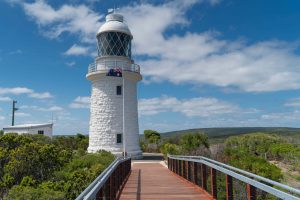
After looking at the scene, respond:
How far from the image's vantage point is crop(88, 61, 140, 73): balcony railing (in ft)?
83.1

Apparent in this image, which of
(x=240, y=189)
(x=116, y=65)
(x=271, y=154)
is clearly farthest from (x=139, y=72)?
(x=240, y=189)

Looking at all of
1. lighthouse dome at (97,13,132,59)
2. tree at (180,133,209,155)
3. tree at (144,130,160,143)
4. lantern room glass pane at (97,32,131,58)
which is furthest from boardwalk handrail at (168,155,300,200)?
tree at (144,130,160,143)

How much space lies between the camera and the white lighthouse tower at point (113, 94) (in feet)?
83.1

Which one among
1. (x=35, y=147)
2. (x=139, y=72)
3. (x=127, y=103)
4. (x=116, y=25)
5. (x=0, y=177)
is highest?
(x=116, y=25)

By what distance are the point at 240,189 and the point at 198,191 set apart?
1.44 meters

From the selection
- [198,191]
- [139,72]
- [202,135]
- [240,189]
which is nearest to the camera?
[198,191]

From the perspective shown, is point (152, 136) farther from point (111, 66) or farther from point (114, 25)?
point (114, 25)

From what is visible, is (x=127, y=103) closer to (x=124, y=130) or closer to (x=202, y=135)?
(x=124, y=130)

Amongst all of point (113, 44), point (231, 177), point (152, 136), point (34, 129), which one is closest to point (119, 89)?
point (113, 44)

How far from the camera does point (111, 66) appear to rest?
25.3 metres

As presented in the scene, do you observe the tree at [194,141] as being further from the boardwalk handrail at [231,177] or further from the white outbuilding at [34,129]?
the white outbuilding at [34,129]

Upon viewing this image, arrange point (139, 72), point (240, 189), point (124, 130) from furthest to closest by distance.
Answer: point (139, 72) → point (124, 130) → point (240, 189)

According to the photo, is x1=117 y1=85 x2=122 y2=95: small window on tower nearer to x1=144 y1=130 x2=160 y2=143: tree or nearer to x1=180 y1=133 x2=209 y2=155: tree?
x1=180 y1=133 x2=209 y2=155: tree

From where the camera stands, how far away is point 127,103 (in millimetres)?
26062
